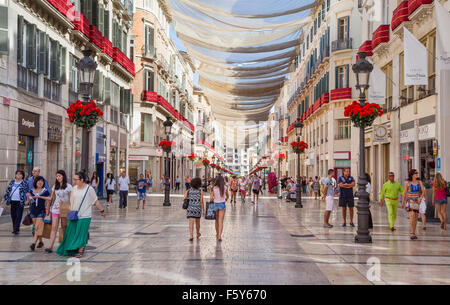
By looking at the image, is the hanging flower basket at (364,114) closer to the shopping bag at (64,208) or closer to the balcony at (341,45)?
the shopping bag at (64,208)

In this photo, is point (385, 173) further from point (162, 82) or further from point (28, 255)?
point (162, 82)

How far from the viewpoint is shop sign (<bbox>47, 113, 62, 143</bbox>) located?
23506 millimetres

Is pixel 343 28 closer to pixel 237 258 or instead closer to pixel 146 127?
pixel 146 127

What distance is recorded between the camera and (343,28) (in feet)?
139

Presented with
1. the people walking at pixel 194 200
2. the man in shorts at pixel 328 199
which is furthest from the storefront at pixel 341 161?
the people walking at pixel 194 200

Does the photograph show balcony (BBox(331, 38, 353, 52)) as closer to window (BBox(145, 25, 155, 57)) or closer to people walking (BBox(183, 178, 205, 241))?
window (BBox(145, 25, 155, 57))

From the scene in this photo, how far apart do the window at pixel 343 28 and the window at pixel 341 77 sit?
2.35 metres

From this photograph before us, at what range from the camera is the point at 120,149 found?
128ft

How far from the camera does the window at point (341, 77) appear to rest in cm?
4191

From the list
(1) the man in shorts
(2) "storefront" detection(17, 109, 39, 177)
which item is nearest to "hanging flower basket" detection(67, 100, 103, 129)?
(2) "storefront" detection(17, 109, 39, 177)

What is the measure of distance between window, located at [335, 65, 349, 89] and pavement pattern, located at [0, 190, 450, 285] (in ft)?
89.9

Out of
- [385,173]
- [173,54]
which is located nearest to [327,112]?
[385,173]

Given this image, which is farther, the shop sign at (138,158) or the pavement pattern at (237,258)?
the shop sign at (138,158)

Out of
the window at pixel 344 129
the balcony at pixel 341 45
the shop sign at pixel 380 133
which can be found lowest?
the shop sign at pixel 380 133
